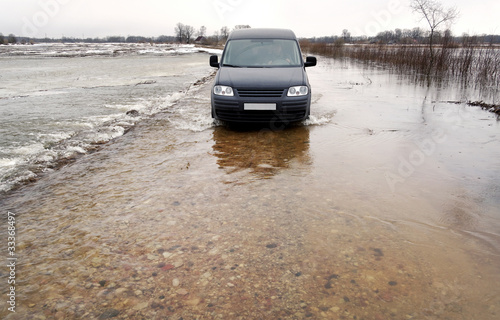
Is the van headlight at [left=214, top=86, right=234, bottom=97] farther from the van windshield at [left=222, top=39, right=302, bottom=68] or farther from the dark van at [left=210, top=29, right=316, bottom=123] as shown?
the van windshield at [left=222, top=39, right=302, bottom=68]

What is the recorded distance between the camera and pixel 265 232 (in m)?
3.03

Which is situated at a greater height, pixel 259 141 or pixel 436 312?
pixel 259 141

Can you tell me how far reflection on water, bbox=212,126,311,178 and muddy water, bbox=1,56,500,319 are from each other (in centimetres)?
5

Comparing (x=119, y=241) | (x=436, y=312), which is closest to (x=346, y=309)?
(x=436, y=312)

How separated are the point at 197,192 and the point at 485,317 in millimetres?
2878

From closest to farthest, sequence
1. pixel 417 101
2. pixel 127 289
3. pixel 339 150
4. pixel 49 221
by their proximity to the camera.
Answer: pixel 127 289
pixel 49 221
pixel 339 150
pixel 417 101

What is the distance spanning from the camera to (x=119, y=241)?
290 centimetres

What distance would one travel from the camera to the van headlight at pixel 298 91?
6266mm

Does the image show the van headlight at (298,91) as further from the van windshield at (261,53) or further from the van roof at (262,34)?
the van roof at (262,34)

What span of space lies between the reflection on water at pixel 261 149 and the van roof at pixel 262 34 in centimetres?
239

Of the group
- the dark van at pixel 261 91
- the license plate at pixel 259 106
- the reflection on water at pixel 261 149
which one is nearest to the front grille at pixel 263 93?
the dark van at pixel 261 91

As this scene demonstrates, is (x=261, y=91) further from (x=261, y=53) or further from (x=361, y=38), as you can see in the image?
(x=361, y=38)

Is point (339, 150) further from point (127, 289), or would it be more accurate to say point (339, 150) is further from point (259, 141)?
point (127, 289)

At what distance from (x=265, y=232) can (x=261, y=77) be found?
4.09 m
